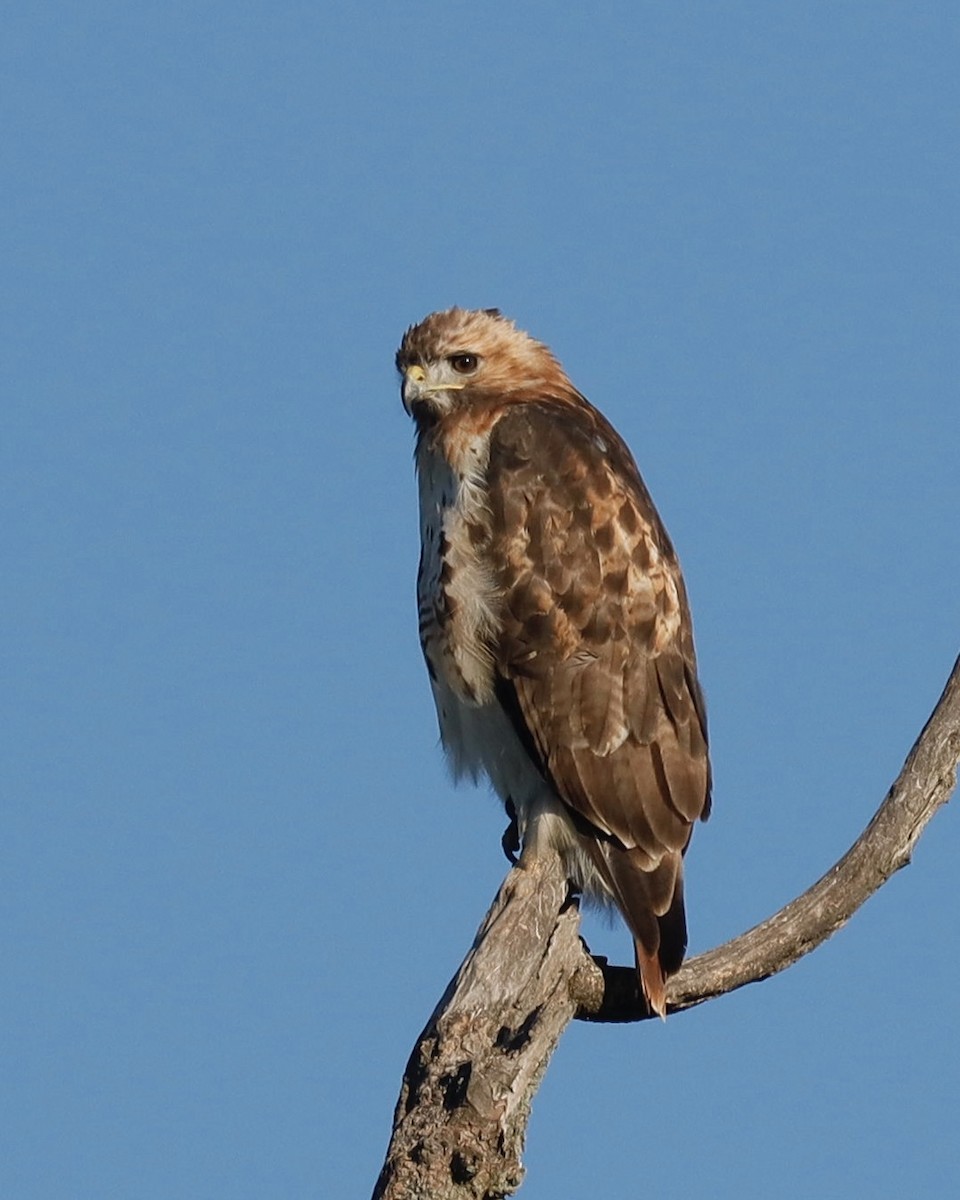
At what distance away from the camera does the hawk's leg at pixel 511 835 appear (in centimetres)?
780

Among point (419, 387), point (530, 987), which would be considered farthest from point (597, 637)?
point (530, 987)

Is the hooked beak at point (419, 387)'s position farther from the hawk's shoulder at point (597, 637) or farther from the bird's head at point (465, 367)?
the hawk's shoulder at point (597, 637)

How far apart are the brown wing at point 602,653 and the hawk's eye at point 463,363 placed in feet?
1.79

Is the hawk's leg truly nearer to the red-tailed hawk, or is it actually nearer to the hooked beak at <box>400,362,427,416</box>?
the red-tailed hawk

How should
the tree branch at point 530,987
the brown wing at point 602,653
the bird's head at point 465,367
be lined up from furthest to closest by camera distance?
the bird's head at point 465,367 < the brown wing at point 602,653 < the tree branch at point 530,987

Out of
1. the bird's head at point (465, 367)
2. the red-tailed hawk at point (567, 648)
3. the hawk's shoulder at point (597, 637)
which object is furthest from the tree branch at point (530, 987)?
the bird's head at point (465, 367)

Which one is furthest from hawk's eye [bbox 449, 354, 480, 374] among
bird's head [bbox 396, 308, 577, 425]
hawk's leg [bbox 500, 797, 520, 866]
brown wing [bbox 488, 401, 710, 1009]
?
hawk's leg [bbox 500, 797, 520, 866]

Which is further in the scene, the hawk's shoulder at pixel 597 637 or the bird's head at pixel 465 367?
the bird's head at pixel 465 367

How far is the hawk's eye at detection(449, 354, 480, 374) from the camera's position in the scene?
27.2ft

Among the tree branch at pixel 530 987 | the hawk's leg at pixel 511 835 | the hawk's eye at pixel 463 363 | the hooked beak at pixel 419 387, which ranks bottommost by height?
the tree branch at pixel 530 987

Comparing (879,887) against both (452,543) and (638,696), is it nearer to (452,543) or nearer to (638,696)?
(638,696)

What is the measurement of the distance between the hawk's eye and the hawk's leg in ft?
6.13

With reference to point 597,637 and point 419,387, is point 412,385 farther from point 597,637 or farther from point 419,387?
point 597,637

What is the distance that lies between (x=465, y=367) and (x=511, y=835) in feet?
6.62
